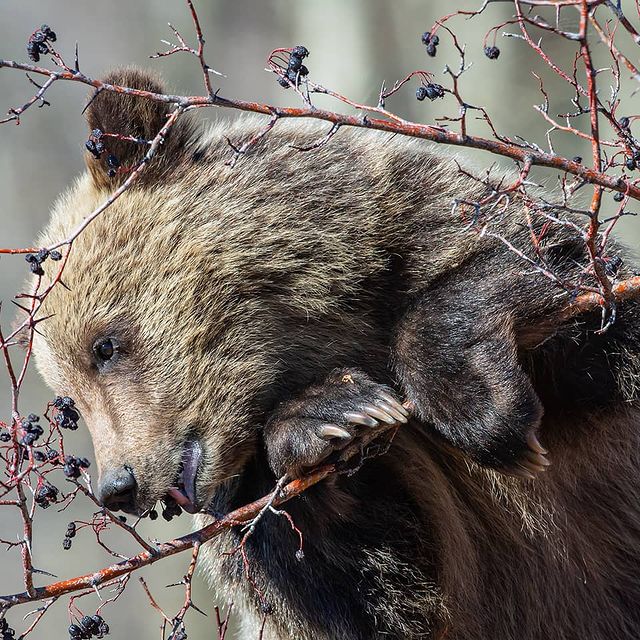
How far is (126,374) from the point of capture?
3.46 m

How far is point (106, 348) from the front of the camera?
3.50 meters

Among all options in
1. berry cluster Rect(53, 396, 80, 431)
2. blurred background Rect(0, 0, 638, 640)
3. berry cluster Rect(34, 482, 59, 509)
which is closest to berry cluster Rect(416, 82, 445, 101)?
berry cluster Rect(53, 396, 80, 431)

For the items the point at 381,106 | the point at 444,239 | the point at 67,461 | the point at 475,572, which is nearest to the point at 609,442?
the point at 475,572

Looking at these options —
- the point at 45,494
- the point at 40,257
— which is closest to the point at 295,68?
the point at 40,257

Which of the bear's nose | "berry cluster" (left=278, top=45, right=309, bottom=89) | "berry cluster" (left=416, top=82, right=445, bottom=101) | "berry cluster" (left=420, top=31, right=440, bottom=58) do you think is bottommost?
the bear's nose

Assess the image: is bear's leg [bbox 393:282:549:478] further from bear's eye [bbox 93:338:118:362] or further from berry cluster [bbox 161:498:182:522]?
bear's eye [bbox 93:338:118:362]

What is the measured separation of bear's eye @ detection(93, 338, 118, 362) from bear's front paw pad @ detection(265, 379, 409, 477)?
69 centimetres

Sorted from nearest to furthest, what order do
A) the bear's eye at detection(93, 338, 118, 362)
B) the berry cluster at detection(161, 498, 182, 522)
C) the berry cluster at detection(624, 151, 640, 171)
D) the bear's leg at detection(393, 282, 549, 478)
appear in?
the berry cluster at detection(624, 151, 640, 171) → the bear's leg at detection(393, 282, 549, 478) → the berry cluster at detection(161, 498, 182, 522) → the bear's eye at detection(93, 338, 118, 362)

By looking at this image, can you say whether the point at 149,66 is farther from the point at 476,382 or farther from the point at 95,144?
the point at 476,382

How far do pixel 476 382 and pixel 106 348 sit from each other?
133cm

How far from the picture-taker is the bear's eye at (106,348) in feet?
11.5

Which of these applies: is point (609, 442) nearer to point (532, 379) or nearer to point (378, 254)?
point (532, 379)

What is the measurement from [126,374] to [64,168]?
6189 mm

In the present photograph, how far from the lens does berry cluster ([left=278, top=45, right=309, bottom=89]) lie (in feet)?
8.32
